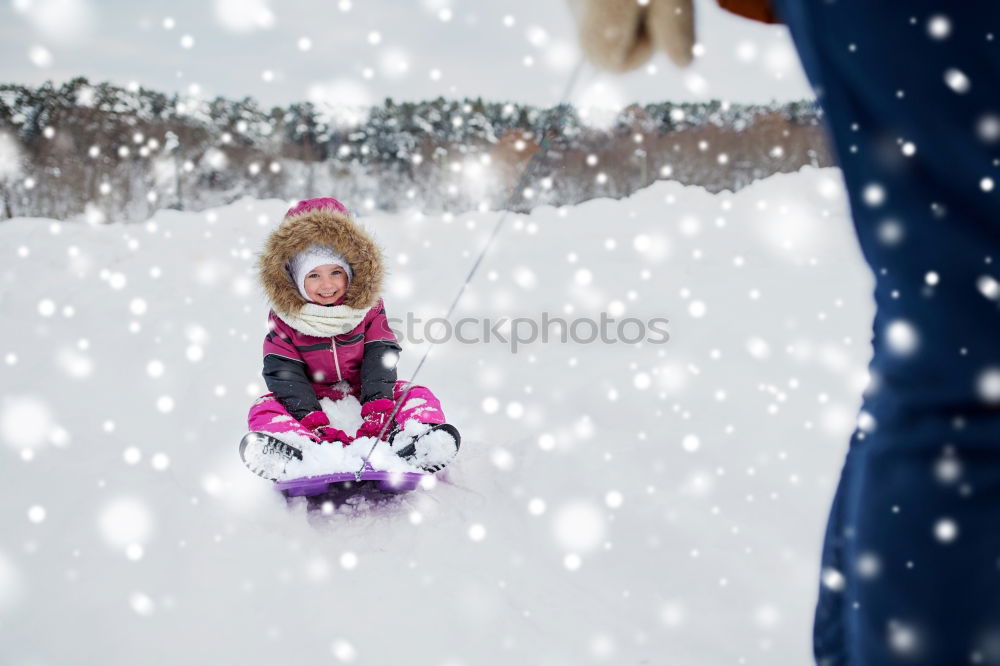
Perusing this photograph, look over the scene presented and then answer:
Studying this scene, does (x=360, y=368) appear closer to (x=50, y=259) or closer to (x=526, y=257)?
(x=526, y=257)

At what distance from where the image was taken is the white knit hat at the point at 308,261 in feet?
8.04

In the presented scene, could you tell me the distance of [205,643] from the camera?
1335mm

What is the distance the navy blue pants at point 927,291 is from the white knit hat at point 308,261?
2121mm

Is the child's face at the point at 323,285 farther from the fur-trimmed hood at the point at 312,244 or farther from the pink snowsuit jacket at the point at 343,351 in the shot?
the pink snowsuit jacket at the point at 343,351

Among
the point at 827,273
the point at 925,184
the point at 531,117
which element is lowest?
the point at 925,184

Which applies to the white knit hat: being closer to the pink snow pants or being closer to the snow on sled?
the pink snow pants

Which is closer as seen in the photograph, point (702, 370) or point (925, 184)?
point (925, 184)

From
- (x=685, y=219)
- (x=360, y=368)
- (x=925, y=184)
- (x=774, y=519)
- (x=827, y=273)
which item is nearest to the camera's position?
(x=925, y=184)

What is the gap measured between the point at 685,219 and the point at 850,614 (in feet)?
15.7

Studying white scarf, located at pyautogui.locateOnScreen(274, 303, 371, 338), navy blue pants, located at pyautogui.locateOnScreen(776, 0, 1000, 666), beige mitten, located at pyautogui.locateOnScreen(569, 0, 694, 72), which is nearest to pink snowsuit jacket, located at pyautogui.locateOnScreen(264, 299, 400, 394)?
white scarf, located at pyautogui.locateOnScreen(274, 303, 371, 338)

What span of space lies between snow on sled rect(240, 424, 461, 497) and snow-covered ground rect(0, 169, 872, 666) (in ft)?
0.28

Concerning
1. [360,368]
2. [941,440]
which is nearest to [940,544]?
[941,440]

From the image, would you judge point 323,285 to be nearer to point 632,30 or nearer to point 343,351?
point 343,351

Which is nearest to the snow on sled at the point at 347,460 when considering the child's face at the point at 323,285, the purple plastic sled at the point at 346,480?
the purple plastic sled at the point at 346,480
